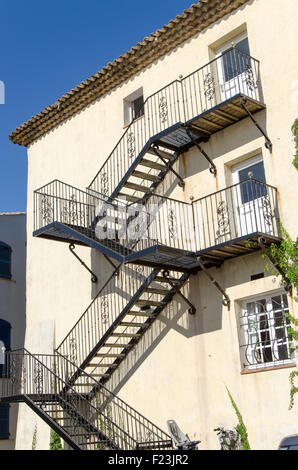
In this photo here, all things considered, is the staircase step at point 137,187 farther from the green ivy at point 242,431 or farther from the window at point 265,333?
the green ivy at point 242,431

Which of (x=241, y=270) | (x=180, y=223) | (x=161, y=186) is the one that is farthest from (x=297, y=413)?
(x=161, y=186)

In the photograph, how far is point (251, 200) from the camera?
13008 millimetres

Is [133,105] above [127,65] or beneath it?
beneath

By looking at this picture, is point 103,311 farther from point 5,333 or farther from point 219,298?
point 5,333

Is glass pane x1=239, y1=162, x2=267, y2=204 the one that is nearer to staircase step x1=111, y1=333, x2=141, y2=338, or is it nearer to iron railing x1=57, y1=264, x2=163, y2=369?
iron railing x1=57, y1=264, x2=163, y2=369

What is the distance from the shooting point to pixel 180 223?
13.4m

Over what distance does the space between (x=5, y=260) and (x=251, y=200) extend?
40.8ft

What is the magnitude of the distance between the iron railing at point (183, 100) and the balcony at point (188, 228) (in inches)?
43.8

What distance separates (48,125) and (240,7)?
7847 millimetres

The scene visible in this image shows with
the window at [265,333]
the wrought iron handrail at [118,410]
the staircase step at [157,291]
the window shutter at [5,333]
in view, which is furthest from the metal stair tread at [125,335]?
the window shutter at [5,333]

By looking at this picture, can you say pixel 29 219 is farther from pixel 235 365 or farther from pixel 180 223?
pixel 235 365

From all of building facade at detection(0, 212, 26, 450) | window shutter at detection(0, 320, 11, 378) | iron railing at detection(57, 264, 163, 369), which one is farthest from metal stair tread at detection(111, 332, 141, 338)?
window shutter at detection(0, 320, 11, 378)

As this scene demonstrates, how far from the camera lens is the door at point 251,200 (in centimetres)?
1225

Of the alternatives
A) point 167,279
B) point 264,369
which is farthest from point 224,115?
point 264,369
